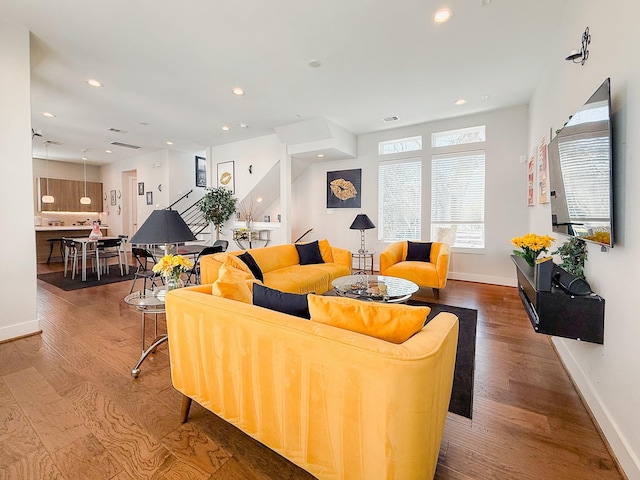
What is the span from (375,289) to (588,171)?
194 centimetres

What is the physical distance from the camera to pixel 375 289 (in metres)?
3.09

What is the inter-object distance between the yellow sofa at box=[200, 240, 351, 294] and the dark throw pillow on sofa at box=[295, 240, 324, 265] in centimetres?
6

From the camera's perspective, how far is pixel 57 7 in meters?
2.55

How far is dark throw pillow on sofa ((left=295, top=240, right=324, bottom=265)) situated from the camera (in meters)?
4.46

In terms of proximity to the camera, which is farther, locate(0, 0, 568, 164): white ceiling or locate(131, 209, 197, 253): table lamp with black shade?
locate(0, 0, 568, 164): white ceiling

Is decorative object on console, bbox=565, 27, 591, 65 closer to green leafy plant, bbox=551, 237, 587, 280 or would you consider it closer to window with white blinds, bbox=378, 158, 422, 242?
green leafy plant, bbox=551, 237, 587, 280

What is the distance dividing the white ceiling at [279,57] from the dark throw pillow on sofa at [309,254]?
230cm

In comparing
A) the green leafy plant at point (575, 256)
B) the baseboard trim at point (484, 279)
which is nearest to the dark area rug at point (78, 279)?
the baseboard trim at point (484, 279)

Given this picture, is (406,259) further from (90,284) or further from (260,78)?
(90,284)

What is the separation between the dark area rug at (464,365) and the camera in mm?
1887

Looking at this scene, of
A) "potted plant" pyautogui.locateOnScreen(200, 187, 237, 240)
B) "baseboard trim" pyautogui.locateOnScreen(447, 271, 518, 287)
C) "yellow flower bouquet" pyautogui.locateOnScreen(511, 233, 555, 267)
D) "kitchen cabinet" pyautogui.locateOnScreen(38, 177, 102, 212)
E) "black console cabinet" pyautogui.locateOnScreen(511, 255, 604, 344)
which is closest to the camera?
"black console cabinet" pyautogui.locateOnScreen(511, 255, 604, 344)

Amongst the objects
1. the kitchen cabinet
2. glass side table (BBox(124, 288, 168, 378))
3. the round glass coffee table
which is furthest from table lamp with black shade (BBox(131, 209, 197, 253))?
the kitchen cabinet

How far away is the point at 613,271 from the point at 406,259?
335 cm

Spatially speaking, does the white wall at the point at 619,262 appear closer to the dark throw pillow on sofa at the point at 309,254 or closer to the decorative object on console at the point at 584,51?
the decorative object on console at the point at 584,51
